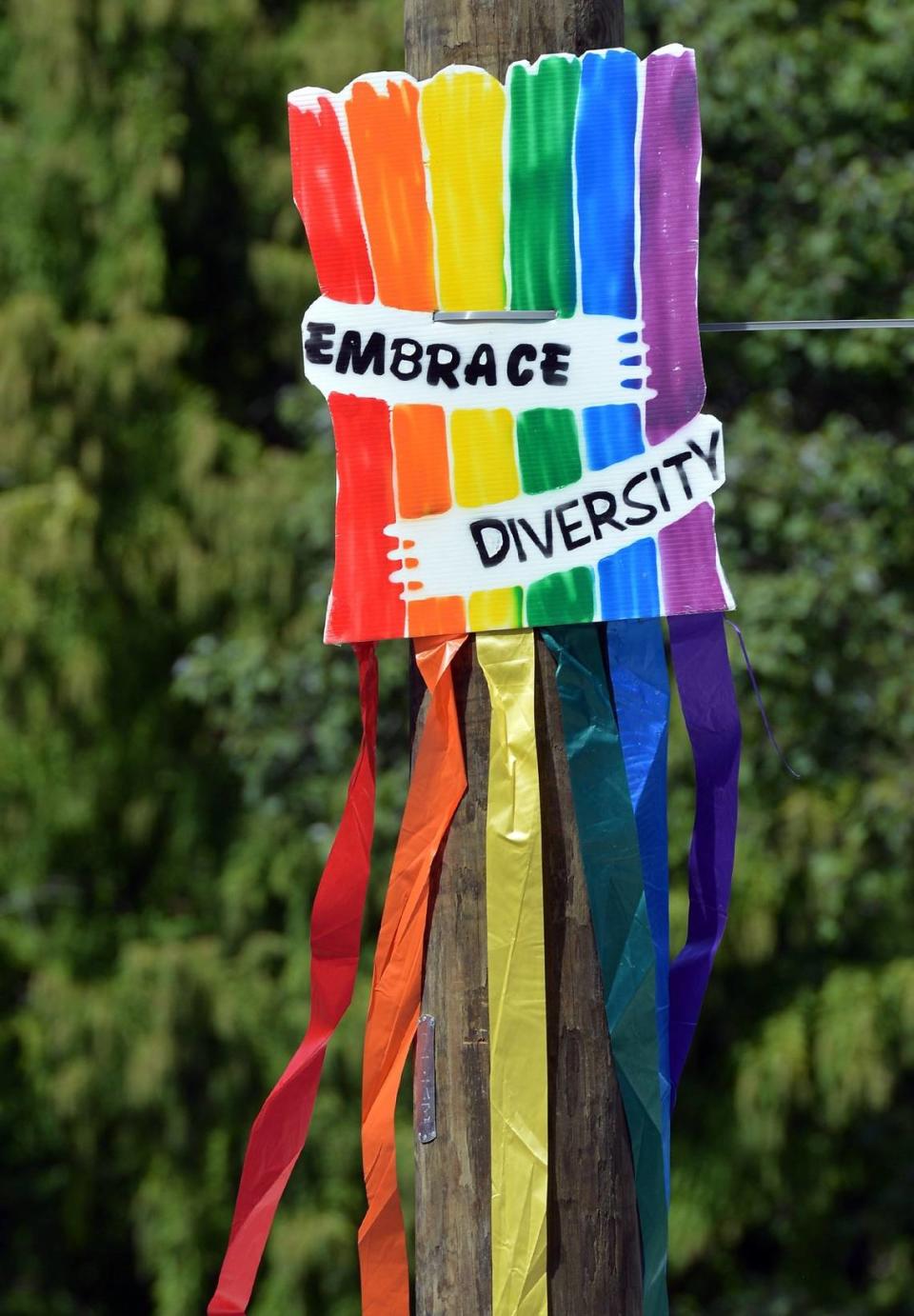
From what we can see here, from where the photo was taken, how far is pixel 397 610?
5.71 feet

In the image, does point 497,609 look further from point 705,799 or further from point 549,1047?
point 549,1047

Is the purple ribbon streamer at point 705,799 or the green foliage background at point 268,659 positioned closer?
the purple ribbon streamer at point 705,799

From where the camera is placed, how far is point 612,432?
173 centimetres

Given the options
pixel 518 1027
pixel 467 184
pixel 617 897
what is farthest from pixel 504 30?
pixel 518 1027

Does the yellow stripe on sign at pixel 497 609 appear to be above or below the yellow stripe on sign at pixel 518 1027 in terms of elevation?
above

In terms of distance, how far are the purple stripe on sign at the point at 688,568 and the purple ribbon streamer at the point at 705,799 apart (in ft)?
0.34

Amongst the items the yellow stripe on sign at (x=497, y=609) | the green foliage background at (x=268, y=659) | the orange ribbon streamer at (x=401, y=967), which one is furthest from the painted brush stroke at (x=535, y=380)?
the green foliage background at (x=268, y=659)

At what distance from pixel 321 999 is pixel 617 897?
1.28ft

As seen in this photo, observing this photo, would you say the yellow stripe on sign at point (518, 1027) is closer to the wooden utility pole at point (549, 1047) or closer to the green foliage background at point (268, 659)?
the wooden utility pole at point (549, 1047)

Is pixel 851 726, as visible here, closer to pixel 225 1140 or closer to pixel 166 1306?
pixel 225 1140

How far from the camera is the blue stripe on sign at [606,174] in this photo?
172 centimetres

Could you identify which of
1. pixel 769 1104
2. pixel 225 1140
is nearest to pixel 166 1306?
pixel 225 1140

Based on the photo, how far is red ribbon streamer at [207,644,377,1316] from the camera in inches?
73.4

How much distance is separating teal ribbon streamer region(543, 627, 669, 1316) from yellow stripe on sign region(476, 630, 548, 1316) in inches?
2.3
